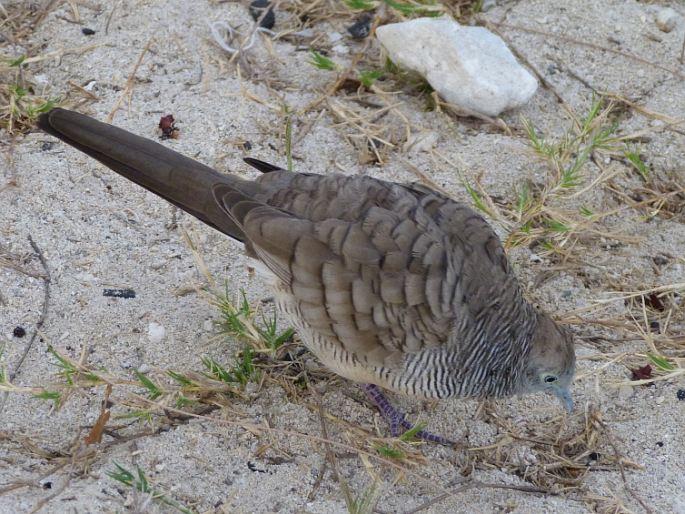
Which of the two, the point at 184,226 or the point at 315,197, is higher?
→ the point at 315,197

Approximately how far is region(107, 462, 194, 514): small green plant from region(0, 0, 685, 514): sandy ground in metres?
0.03

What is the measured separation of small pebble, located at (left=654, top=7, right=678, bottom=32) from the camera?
518 cm

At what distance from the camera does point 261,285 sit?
4.15 metres

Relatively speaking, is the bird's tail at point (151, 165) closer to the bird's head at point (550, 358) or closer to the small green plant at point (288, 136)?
the small green plant at point (288, 136)

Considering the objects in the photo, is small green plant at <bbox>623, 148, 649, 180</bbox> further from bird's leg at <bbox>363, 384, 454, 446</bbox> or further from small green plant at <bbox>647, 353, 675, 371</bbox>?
→ bird's leg at <bbox>363, 384, 454, 446</bbox>

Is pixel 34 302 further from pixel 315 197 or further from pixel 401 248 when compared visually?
pixel 401 248

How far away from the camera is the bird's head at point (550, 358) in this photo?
11.7 ft

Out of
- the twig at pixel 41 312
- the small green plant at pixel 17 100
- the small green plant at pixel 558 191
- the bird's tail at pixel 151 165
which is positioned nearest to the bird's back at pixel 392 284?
the bird's tail at pixel 151 165

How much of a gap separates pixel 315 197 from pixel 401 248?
0.40 meters

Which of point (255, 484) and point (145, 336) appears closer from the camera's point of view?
point (255, 484)

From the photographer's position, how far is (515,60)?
4.79 m

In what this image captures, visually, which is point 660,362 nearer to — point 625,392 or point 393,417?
point 625,392

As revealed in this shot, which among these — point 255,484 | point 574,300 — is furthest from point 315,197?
point 574,300

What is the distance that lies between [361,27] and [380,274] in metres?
2.11
